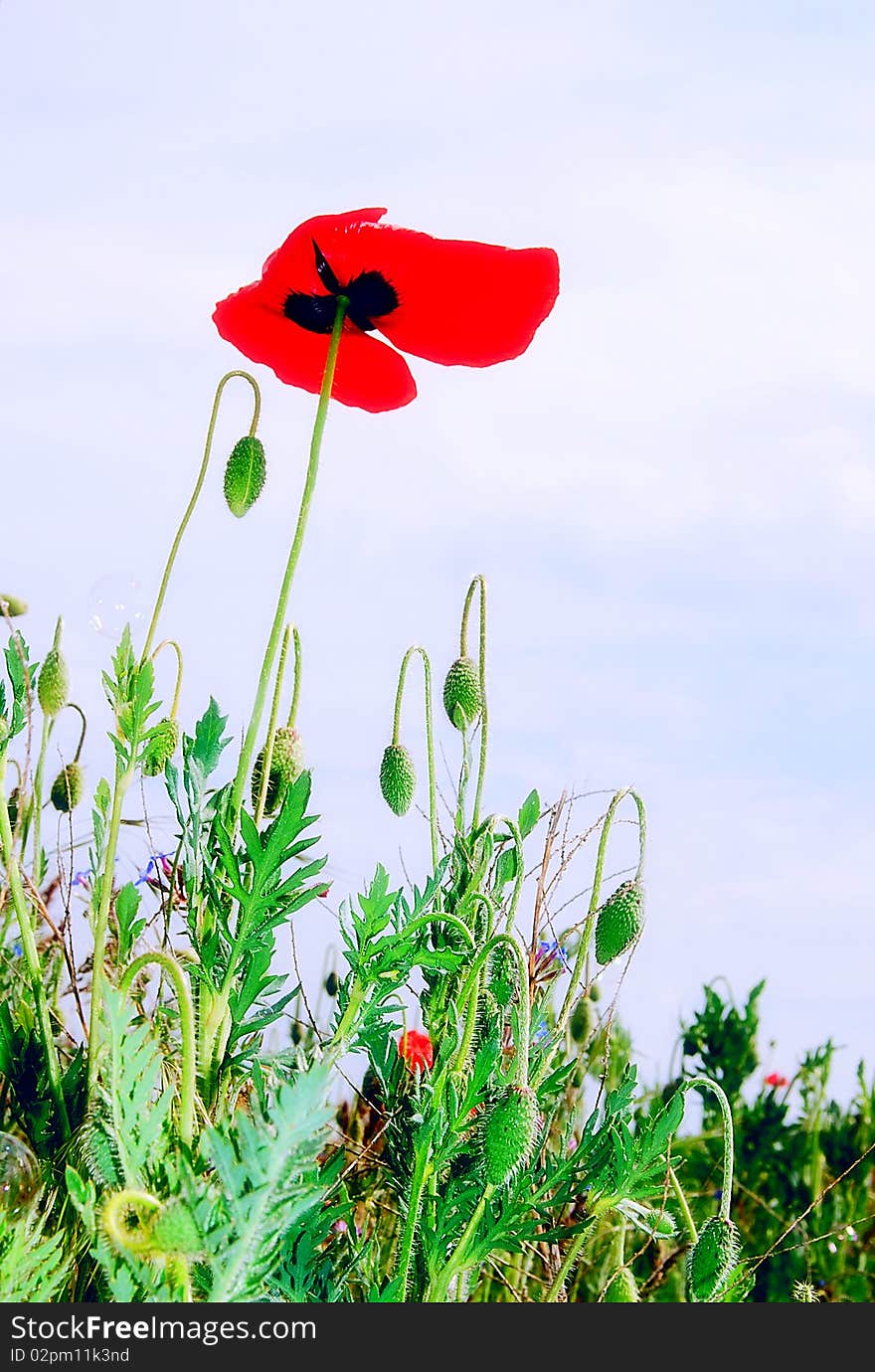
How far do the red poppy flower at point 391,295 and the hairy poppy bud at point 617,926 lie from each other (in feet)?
0.94

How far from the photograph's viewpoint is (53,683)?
0.78 meters

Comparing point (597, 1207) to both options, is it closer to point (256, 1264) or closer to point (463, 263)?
point (256, 1264)

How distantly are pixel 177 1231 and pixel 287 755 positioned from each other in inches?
11.4

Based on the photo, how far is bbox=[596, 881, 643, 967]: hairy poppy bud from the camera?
0.67m

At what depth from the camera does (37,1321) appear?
0.48 meters

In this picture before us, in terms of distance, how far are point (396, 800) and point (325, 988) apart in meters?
0.51

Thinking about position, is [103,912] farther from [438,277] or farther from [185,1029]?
[438,277]

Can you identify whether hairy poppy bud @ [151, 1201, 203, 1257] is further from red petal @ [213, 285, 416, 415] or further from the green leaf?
red petal @ [213, 285, 416, 415]

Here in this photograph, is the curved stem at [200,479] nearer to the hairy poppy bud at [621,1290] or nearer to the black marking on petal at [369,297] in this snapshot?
the black marking on petal at [369,297]

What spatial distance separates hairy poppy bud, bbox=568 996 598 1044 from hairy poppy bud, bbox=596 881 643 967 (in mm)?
352

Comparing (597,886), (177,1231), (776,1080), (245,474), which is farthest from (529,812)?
(776,1080)

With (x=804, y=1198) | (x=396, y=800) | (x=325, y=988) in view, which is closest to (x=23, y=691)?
(x=396, y=800)

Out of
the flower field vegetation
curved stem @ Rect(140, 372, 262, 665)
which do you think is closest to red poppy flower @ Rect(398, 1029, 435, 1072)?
the flower field vegetation

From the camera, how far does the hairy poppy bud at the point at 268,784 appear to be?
2.22 feet
